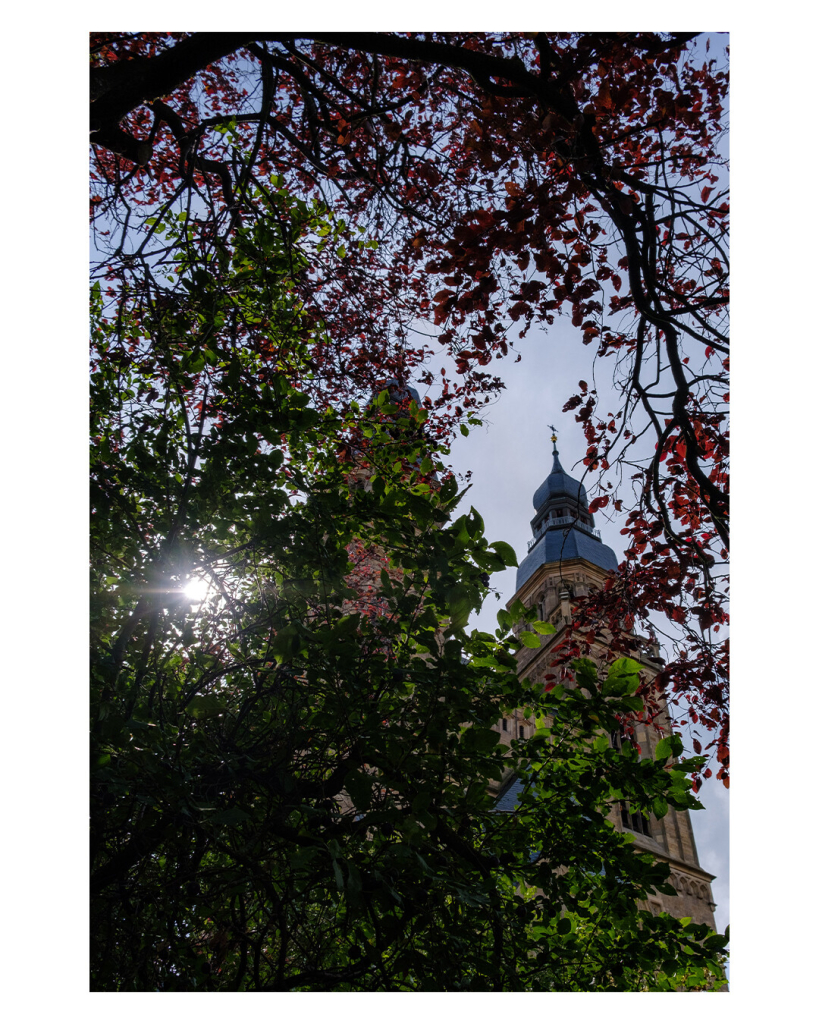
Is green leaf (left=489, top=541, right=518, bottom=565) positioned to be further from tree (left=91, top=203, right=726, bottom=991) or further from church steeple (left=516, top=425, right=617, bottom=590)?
church steeple (left=516, top=425, right=617, bottom=590)

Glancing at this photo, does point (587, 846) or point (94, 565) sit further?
point (94, 565)

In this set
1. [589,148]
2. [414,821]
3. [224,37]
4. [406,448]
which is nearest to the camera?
[414,821]

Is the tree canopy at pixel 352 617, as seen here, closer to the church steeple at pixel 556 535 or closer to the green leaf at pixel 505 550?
the green leaf at pixel 505 550

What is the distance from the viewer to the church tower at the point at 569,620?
83.7 ft

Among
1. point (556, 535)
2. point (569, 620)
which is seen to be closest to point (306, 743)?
point (569, 620)

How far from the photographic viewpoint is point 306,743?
9.60ft

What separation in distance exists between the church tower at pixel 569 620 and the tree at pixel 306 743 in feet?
51.2

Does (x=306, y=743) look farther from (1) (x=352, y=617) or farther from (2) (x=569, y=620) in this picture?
(2) (x=569, y=620)

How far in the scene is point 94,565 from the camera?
3.45 m

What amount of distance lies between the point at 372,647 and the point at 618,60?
3342 millimetres

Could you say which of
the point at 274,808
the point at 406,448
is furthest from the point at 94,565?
the point at 406,448

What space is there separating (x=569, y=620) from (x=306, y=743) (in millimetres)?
30924

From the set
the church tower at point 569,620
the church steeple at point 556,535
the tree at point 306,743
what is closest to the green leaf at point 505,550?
the tree at point 306,743
